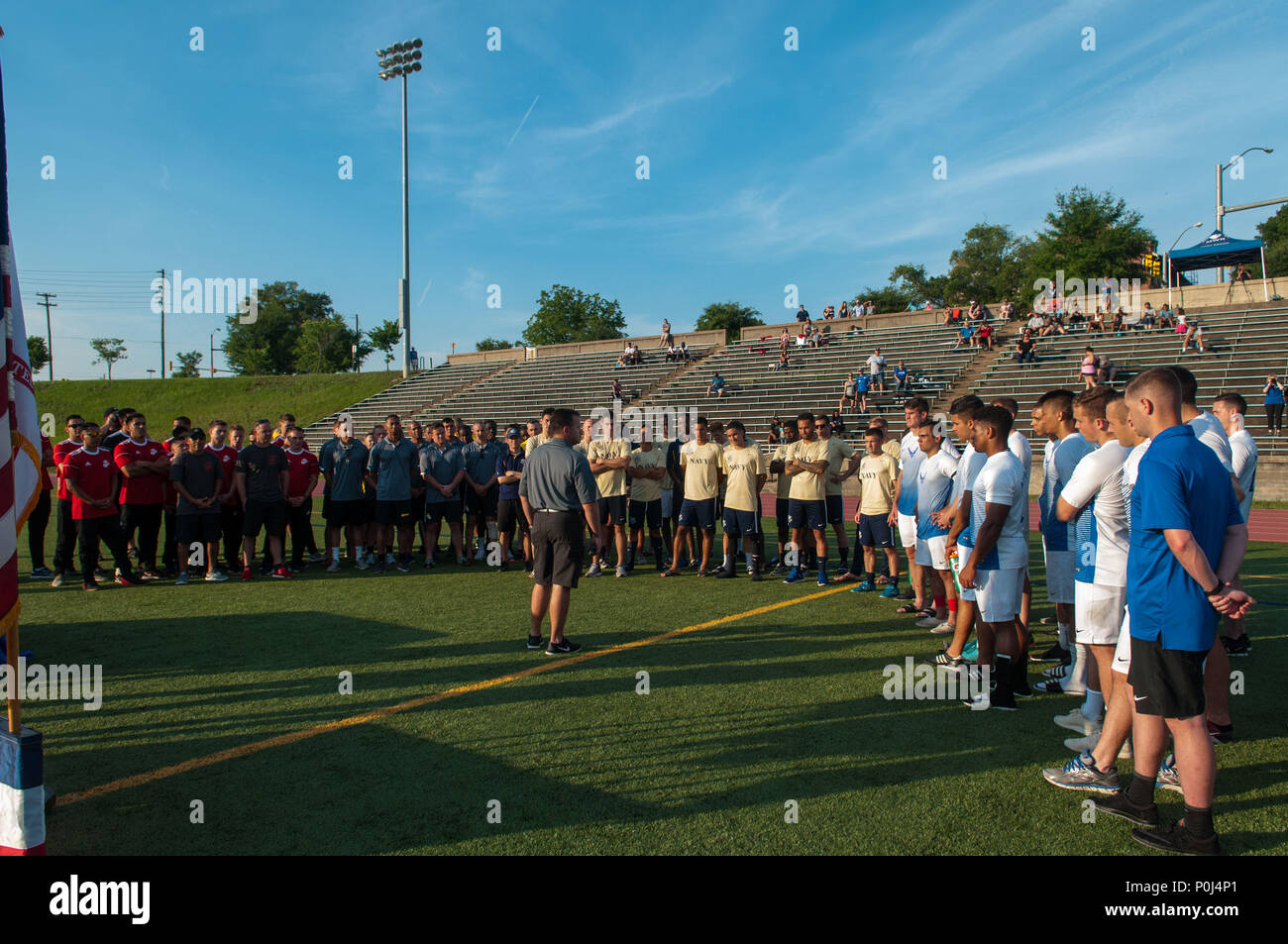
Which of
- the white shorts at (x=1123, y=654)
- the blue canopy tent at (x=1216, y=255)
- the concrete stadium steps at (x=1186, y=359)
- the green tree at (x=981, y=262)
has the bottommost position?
the white shorts at (x=1123, y=654)

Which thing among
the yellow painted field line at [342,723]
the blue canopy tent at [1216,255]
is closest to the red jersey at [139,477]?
the yellow painted field line at [342,723]

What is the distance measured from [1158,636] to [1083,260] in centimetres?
4949

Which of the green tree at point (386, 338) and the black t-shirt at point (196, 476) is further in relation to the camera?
the green tree at point (386, 338)

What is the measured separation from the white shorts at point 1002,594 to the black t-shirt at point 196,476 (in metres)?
9.09

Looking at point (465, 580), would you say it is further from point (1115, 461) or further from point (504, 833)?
point (1115, 461)

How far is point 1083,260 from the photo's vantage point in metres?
44.4

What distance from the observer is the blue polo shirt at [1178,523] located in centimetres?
322

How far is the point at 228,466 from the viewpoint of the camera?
9.96 metres

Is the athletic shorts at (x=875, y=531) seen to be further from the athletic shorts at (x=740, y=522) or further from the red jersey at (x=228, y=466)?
the red jersey at (x=228, y=466)

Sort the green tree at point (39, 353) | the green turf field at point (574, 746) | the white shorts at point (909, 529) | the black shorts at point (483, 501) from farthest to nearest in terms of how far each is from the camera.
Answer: the green tree at point (39, 353), the black shorts at point (483, 501), the white shorts at point (909, 529), the green turf field at point (574, 746)

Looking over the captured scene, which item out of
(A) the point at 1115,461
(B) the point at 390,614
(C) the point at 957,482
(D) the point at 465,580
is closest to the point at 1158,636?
(A) the point at 1115,461

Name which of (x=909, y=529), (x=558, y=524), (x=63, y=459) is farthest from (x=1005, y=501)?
(x=63, y=459)

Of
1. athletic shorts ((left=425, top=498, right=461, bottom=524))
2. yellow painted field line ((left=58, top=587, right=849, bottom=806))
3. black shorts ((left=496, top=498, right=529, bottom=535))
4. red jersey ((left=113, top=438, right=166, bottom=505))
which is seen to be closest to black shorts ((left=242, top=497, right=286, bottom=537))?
red jersey ((left=113, top=438, right=166, bottom=505))

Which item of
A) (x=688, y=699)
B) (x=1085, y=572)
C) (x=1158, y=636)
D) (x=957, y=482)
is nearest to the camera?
(x=1158, y=636)
